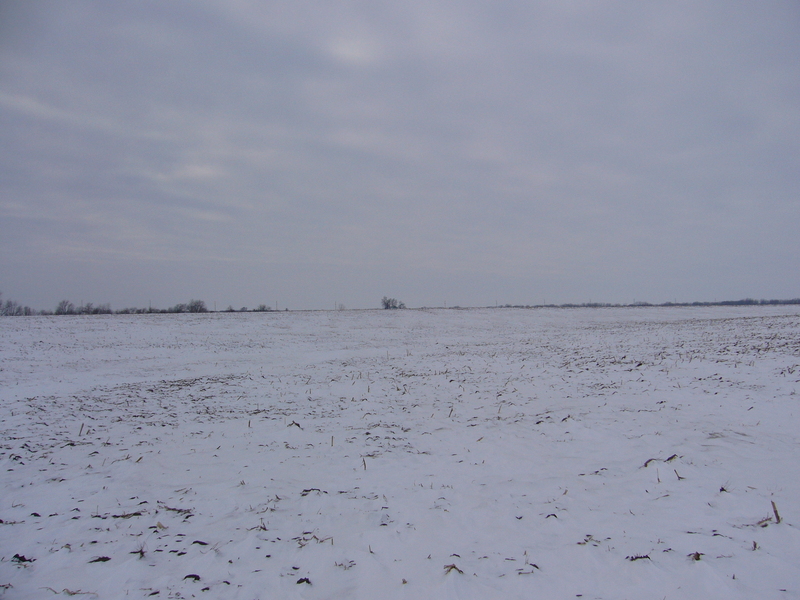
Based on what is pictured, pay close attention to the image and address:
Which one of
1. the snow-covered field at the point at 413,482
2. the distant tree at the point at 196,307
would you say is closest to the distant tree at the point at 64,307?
the distant tree at the point at 196,307

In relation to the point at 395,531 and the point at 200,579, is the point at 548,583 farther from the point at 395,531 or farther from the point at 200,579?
the point at 200,579

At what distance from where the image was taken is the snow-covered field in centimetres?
482

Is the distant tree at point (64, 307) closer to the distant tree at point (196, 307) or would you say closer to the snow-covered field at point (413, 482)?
the distant tree at point (196, 307)

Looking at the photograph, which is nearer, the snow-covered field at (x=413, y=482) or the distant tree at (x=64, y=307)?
the snow-covered field at (x=413, y=482)

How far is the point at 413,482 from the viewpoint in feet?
25.2

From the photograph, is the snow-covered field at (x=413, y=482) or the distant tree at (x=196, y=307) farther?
the distant tree at (x=196, y=307)

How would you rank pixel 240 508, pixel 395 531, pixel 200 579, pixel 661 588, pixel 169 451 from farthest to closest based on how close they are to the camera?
pixel 169 451, pixel 240 508, pixel 395 531, pixel 200 579, pixel 661 588

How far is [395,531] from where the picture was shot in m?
5.95

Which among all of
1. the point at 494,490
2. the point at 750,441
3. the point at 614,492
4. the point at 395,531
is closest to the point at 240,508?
the point at 395,531

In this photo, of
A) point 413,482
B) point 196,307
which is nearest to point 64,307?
point 196,307

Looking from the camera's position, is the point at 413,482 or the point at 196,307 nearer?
the point at 413,482

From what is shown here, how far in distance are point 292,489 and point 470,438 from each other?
4669 millimetres

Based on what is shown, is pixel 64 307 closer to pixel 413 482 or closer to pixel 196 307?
pixel 196 307

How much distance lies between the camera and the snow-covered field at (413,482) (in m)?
4.82
